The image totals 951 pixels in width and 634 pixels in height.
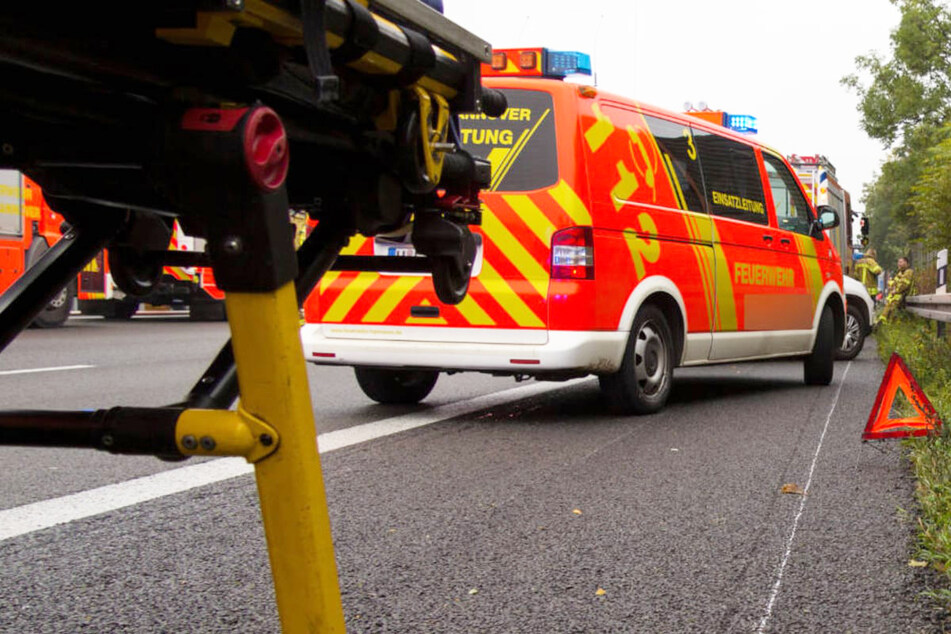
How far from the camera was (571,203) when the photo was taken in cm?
640

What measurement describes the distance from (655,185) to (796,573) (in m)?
4.14

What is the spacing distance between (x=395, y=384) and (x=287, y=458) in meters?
5.79

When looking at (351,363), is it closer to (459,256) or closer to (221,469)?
(221,469)

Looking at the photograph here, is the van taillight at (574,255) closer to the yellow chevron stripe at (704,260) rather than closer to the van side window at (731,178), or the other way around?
the yellow chevron stripe at (704,260)

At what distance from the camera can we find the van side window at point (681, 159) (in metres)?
7.38

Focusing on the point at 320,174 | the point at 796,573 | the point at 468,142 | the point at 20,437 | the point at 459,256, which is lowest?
the point at 796,573

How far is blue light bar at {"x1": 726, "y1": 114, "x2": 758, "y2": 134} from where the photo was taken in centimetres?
1129

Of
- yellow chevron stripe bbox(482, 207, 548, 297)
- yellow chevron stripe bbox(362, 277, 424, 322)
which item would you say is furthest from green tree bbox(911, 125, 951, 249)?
yellow chevron stripe bbox(362, 277, 424, 322)

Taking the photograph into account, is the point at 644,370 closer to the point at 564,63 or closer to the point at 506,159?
the point at 506,159

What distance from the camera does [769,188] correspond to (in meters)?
8.79

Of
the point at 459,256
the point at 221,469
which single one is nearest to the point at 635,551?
the point at 459,256

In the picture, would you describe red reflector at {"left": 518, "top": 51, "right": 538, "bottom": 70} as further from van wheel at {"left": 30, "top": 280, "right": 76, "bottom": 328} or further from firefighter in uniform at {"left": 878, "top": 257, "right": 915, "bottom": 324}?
firefighter in uniform at {"left": 878, "top": 257, "right": 915, "bottom": 324}

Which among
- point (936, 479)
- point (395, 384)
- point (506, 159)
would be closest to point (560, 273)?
point (506, 159)

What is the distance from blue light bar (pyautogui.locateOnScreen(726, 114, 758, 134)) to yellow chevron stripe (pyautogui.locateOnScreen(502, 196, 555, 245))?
212 inches
